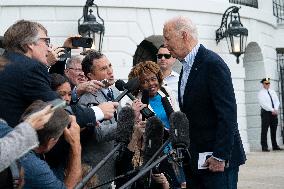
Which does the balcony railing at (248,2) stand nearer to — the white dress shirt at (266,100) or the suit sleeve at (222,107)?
the white dress shirt at (266,100)

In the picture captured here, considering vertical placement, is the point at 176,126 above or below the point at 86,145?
above

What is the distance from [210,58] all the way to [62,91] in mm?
1041

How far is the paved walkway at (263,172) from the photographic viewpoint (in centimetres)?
906

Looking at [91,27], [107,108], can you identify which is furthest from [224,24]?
[107,108]

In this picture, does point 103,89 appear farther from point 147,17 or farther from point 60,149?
point 147,17

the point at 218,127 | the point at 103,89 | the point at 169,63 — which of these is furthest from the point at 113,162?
the point at 169,63

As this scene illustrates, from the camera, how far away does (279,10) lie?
18688 mm

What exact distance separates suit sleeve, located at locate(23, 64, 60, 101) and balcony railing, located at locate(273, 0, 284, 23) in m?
15.2

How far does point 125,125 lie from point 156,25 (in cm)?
1022

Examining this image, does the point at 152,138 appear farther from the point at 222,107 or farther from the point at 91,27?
the point at 91,27

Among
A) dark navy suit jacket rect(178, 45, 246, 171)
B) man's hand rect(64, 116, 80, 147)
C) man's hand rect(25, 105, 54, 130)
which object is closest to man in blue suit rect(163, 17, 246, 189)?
dark navy suit jacket rect(178, 45, 246, 171)

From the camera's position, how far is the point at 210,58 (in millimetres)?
4184

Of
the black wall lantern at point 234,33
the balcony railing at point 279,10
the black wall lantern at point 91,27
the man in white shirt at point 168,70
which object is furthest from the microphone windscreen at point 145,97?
the balcony railing at point 279,10

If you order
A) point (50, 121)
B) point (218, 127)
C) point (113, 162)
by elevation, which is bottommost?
point (113, 162)
